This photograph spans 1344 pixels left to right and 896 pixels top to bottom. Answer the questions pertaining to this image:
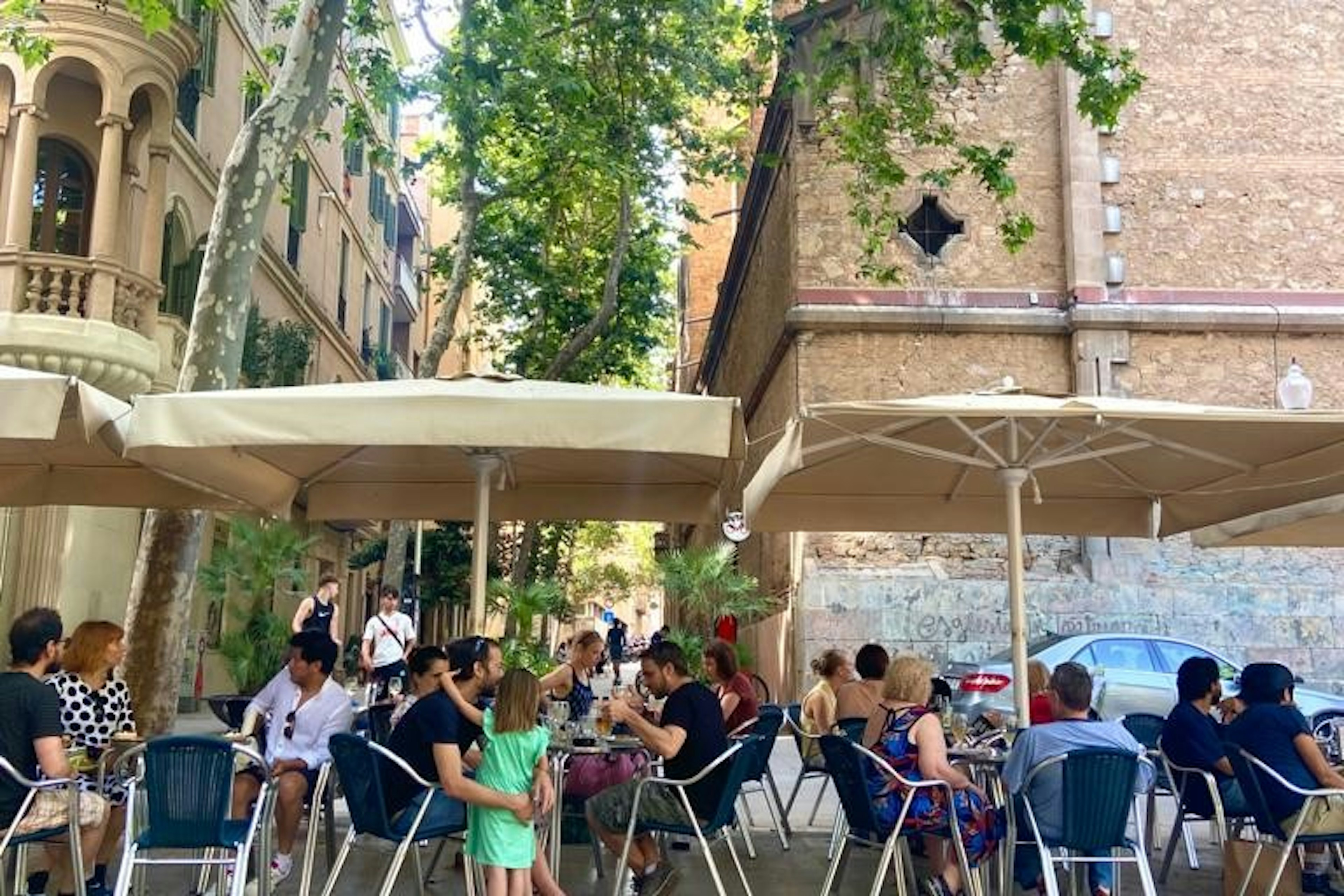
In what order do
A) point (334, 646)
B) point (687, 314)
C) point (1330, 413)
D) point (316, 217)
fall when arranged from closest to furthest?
1. point (1330, 413)
2. point (334, 646)
3. point (316, 217)
4. point (687, 314)

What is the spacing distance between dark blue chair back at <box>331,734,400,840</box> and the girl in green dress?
1.41 ft

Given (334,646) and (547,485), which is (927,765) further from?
(547,485)

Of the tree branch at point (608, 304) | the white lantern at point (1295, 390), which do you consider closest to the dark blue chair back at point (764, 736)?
the white lantern at point (1295, 390)

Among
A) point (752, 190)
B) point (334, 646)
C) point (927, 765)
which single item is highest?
point (752, 190)

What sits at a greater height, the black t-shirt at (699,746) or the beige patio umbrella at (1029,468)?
the beige patio umbrella at (1029,468)

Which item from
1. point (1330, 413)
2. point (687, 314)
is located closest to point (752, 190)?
point (1330, 413)

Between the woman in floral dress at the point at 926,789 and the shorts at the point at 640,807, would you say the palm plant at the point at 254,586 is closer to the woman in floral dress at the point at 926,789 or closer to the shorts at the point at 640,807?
the shorts at the point at 640,807

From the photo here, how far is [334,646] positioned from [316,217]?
23.7m

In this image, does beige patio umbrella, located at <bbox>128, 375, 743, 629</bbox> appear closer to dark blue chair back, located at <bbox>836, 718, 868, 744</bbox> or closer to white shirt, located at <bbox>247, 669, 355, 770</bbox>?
white shirt, located at <bbox>247, 669, 355, 770</bbox>

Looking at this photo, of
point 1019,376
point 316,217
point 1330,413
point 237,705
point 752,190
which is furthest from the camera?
point 316,217

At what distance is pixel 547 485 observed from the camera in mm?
8406

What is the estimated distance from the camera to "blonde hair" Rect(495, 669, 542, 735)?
502 centimetres

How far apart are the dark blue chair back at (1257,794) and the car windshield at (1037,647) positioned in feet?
20.3

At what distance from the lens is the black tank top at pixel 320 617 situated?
1218 centimetres
